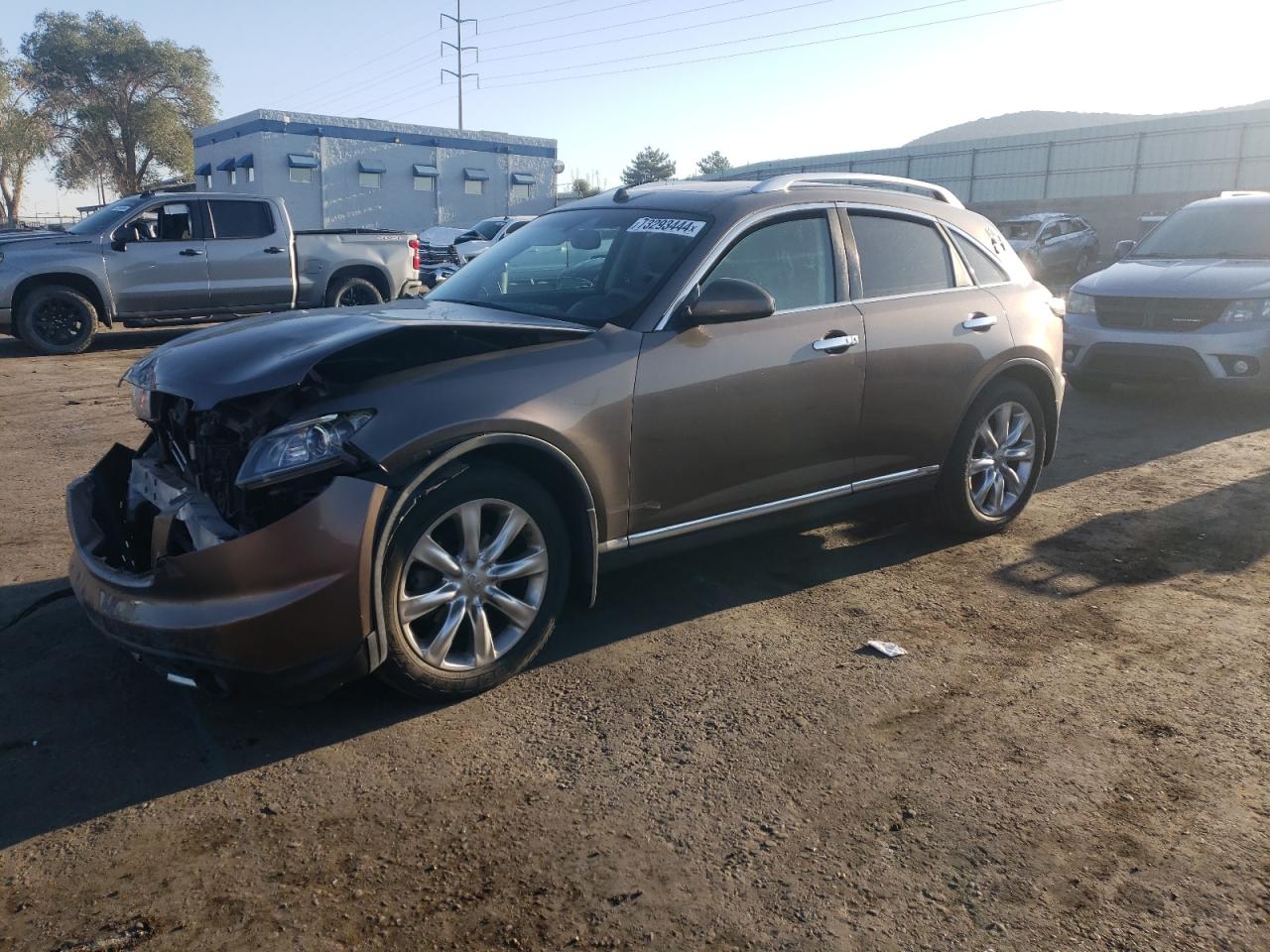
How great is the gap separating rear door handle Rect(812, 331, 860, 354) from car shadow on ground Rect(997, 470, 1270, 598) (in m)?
1.46

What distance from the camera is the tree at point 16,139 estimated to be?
51.5 m

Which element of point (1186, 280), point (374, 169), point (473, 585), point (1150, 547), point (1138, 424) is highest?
point (374, 169)

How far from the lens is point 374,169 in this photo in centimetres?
4000

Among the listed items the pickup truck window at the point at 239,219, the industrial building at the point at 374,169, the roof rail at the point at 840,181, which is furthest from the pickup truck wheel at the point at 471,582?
the industrial building at the point at 374,169

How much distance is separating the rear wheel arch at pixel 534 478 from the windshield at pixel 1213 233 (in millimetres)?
8185

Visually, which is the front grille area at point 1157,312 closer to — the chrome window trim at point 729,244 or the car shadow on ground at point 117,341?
the chrome window trim at point 729,244

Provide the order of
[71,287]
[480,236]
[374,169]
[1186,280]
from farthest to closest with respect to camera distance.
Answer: [374,169], [480,236], [71,287], [1186,280]

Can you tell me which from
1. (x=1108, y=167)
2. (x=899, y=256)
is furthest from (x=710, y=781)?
(x=1108, y=167)

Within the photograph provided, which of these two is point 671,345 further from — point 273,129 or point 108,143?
point 108,143

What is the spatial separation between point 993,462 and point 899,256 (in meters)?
1.28

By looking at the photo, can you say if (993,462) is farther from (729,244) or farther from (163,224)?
(163,224)

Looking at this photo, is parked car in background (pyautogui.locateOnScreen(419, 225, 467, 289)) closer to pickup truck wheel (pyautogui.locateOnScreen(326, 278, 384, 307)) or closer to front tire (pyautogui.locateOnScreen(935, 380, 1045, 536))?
pickup truck wheel (pyautogui.locateOnScreen(326, 278, 384, 307))

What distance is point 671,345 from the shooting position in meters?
4.14

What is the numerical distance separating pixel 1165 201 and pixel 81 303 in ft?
88.2
